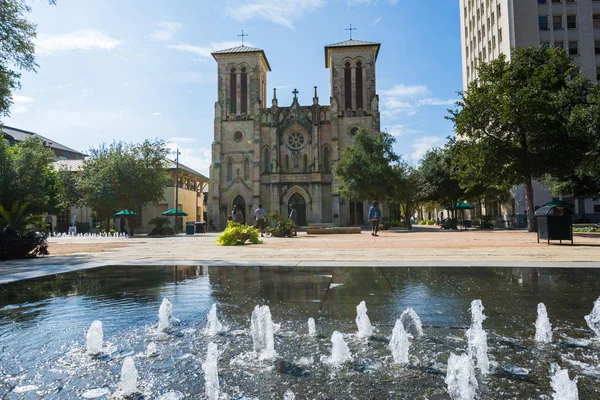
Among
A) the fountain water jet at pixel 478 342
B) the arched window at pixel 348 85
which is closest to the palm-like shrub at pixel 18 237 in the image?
the fountain water jet at pixel 478 342

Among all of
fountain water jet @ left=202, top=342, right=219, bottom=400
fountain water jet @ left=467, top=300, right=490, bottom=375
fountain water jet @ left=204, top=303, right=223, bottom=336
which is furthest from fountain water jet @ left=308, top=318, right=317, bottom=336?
fountain water jet @ left=467, top=300, right=490, bottom=375

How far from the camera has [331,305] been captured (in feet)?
15.2

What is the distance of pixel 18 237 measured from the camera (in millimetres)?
11211

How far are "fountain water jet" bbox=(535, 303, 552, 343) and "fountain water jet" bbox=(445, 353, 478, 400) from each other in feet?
3.54

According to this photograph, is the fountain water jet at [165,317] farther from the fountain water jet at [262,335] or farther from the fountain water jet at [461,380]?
the fountain water jet at [461,380]

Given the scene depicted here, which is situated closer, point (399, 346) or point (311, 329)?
point (399, 346)

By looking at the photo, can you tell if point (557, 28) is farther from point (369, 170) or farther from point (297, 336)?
point (297, 336)

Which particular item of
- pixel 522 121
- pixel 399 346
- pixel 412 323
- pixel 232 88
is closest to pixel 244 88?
pixel 232 88

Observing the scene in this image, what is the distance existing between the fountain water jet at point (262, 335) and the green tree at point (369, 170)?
3183 cm

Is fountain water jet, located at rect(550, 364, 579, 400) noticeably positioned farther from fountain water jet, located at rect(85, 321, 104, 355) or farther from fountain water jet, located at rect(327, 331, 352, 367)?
fountain water jet, located at rect(85, 321, 104, 355)

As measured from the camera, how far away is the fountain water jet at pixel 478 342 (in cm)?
276

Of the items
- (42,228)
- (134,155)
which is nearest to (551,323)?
(42,228)

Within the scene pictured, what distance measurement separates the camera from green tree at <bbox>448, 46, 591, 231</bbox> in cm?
1988

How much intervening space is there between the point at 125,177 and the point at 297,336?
37.4m
